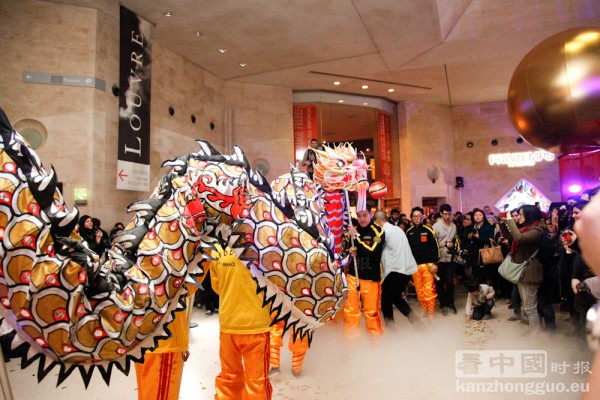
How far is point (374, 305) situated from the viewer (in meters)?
5.38

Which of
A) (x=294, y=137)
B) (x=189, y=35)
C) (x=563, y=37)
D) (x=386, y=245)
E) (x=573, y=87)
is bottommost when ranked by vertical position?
(x=386, y=245)

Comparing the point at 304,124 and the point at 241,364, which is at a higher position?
the point at 304,124

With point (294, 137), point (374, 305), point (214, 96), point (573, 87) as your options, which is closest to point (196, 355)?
point (374, 305)

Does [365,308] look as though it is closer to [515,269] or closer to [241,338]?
[515,269]

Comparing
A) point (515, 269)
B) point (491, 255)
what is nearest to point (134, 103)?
point (491, 255)

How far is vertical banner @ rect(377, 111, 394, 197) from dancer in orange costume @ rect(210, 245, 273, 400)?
12.6 meters

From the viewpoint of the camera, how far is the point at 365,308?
5371mm

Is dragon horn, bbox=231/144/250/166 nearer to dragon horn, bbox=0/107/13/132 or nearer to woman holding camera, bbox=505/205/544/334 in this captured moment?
dragon horn, bbox=0/107/13/132

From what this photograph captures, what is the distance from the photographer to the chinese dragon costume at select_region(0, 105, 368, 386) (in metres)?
1.07

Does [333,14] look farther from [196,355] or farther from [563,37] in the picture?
[196,355]

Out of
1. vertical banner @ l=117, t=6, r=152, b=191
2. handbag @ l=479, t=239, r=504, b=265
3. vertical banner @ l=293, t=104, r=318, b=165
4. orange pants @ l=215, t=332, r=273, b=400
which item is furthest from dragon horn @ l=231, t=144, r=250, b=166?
vertical banner @ l=293, t=104, r=318, b=165

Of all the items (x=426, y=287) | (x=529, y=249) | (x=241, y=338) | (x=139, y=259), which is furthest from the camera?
(x=426, y=287)

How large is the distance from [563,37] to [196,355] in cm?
503

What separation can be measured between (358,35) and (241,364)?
28.4ft
